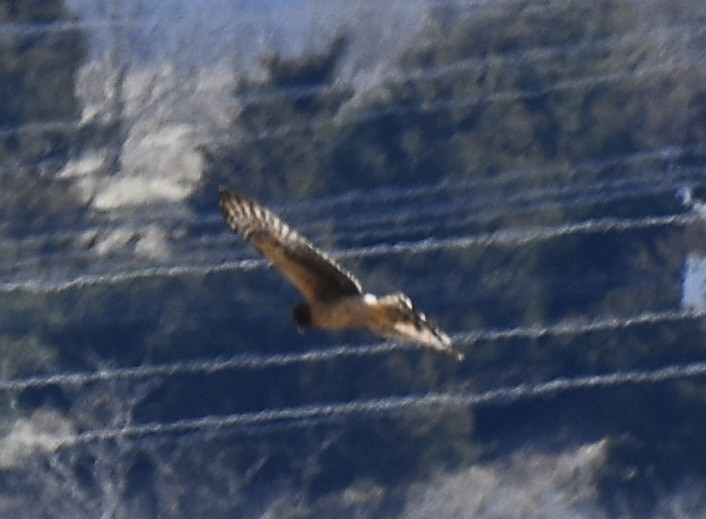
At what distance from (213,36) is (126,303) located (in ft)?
7.03

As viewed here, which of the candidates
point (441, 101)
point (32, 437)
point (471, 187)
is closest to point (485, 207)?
point (471, 187)

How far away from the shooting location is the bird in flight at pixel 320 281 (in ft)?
23.1

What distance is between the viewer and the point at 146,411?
14.0 meters

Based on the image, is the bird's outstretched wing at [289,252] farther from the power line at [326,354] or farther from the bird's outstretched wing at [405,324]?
the power line at [326,354]

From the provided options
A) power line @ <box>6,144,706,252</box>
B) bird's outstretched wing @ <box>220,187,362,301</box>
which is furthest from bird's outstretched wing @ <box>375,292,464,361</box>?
power line @ <box>6,144,706,252</box>

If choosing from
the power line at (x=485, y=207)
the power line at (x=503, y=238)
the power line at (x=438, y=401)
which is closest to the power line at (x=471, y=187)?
the power line at (x=485, y=207)

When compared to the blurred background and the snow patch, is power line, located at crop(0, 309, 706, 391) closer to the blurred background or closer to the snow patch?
the blurred background

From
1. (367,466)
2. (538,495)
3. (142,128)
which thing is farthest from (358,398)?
(142,128)

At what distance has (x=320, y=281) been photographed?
23.3 ft

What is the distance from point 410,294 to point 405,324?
6640 mm

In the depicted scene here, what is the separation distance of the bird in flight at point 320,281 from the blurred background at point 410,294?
624cm

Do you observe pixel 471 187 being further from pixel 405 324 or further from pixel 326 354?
pixel 405 324

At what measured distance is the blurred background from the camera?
44.8 ft

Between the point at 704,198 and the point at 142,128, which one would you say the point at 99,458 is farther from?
the point at 704,198
